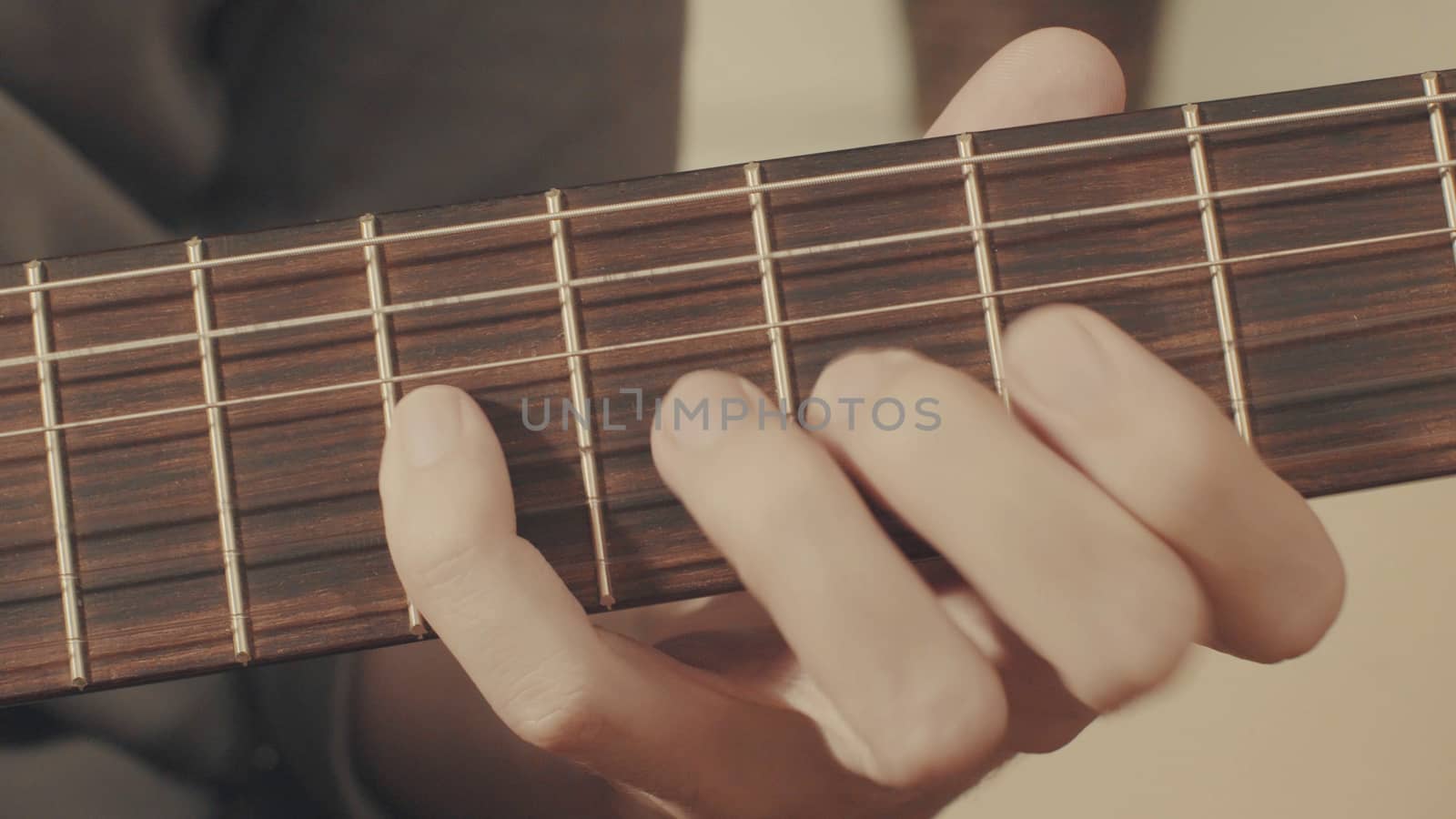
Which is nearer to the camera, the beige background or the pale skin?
the pale skin

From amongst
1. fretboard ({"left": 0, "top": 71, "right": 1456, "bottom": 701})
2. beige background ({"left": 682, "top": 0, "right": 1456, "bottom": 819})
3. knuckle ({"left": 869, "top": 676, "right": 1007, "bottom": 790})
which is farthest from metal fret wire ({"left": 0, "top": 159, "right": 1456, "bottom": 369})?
beige background ({"left": 682, "top": 0, "right": 1456, "bottom": 819})

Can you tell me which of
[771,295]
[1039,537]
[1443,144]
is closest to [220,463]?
[771,295]

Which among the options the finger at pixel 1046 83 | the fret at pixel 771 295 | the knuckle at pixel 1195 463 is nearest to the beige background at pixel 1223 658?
the finger at pixel 1046 83

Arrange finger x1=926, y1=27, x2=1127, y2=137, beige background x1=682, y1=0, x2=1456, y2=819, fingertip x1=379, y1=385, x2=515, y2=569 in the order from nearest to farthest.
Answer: fingertip x1=379, y1=385, x2=515, y2=569 → finger x1=926, y1=27, x2=1127, y2=137 → beige background x1=682, y1=0, x2=1456, y2=819

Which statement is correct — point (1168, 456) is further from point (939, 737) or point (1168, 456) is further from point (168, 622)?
point (168, 622)

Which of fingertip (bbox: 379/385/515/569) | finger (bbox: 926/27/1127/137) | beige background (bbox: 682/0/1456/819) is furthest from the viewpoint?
beige background (bbox: 682/0/1456/819)

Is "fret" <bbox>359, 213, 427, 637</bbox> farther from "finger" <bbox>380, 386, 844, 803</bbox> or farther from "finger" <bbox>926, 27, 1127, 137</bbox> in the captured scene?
"finger" <bbox>926, 27, 1127, 137</bbox>

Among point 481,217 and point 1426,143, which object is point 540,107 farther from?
point 1426,143
